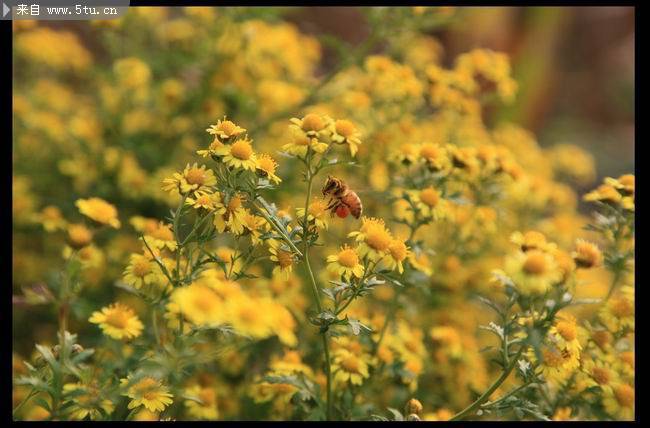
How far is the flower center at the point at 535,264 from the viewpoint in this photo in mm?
1396

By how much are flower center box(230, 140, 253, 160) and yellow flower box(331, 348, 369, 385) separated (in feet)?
2.71

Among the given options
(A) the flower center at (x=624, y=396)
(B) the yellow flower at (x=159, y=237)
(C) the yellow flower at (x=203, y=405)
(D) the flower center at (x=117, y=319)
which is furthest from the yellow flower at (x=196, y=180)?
(A) the flower center at (x=624, y=396)

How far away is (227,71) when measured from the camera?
3.17 metres

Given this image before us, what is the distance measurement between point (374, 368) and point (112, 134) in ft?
6.64

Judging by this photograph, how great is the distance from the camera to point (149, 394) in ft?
5.27

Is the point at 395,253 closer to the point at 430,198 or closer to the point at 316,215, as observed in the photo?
the point at 316,215

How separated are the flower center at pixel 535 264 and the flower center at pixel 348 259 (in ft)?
1.58

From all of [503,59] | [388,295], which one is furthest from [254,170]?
[503,59]

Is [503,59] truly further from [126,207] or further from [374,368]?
[126,207]

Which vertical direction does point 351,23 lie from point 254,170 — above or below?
above

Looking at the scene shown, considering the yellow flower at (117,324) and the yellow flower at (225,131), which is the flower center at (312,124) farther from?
the yellow flower at (117,324)

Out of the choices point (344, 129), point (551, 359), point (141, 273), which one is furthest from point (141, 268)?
point (551, 359)

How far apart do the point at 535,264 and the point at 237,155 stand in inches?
31.3

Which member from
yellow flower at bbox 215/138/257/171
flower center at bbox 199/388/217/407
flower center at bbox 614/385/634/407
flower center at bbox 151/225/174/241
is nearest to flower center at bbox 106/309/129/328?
flower center at bbox 151/225/174/241
